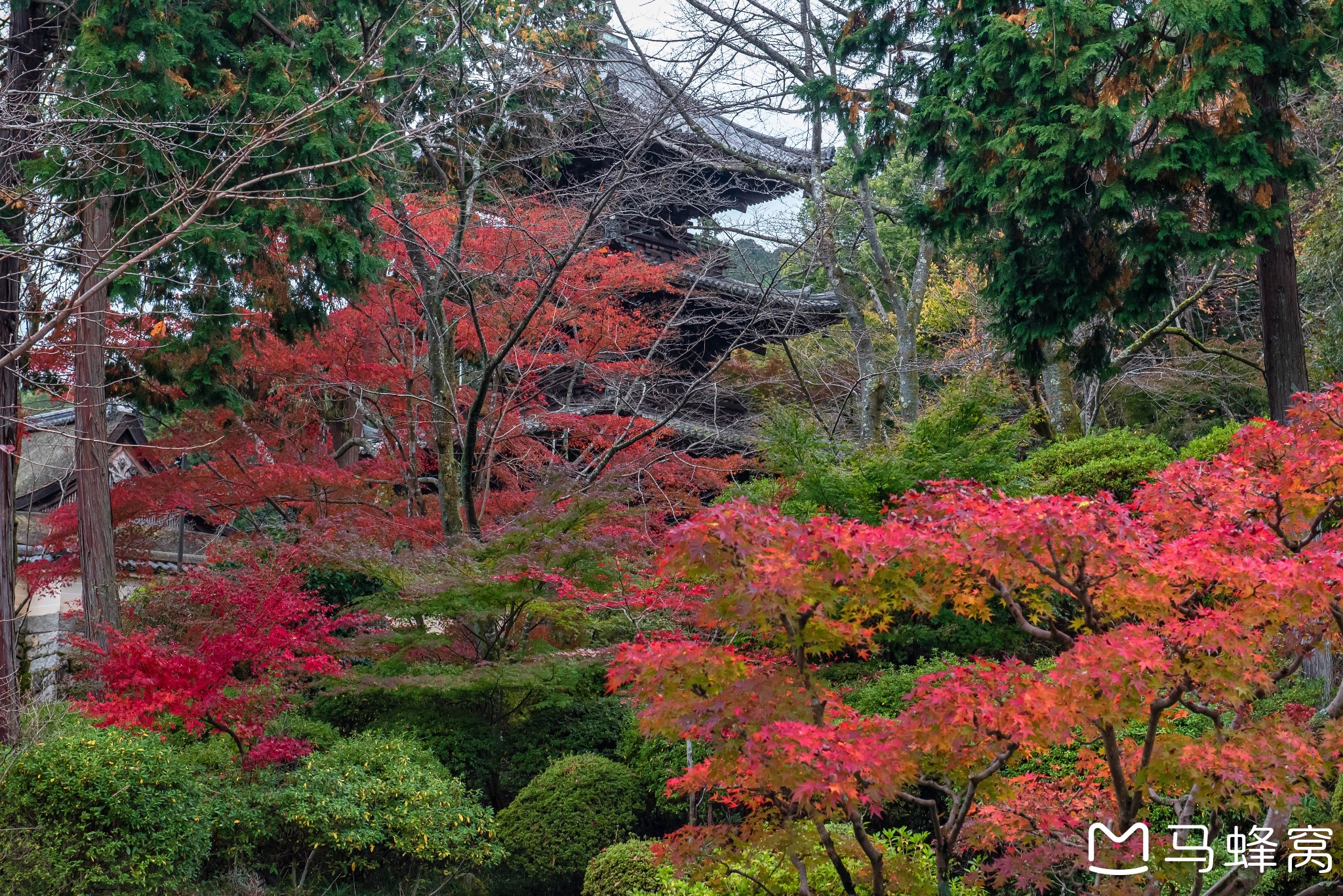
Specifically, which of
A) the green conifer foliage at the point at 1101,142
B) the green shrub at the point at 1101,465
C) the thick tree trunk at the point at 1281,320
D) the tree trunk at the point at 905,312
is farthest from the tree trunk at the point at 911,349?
the thick tree trunk at the point at 1281,320

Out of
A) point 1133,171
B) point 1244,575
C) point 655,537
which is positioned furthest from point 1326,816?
point 655,537

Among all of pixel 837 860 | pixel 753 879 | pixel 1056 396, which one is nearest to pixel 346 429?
pixel 1056 396

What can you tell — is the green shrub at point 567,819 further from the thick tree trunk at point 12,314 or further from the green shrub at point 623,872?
the thick tree trunk at point 12,314

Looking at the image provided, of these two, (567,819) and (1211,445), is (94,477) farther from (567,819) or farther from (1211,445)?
(1211,445)

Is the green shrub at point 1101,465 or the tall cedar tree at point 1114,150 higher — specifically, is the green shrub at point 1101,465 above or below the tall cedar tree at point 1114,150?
below

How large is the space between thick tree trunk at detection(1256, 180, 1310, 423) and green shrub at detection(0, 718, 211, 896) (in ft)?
25.5

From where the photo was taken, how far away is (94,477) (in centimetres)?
850

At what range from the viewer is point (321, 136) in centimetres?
775

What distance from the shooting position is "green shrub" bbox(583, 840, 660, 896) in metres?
5.85

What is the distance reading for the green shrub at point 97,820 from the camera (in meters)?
5.31

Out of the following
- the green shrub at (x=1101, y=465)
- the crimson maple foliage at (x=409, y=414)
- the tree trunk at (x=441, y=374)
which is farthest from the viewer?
the crimson maple foliage at (x=409, y=414)

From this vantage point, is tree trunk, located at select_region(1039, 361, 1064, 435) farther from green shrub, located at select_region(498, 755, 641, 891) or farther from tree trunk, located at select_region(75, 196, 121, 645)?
tree trunk, located at select_region(75, 196, 121, 645)

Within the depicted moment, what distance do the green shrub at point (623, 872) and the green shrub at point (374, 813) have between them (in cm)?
87

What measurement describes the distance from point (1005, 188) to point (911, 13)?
294 cm
